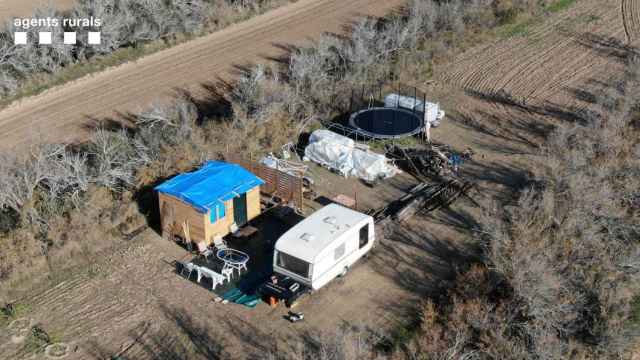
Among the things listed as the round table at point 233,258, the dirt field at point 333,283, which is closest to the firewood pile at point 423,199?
the dirt field at point 333,283

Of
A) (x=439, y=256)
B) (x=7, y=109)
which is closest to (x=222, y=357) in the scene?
(x=439, y=256)

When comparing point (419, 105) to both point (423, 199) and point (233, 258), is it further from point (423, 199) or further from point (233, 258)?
point (233, 258)

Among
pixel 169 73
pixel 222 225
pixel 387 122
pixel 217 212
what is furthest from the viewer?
pixel 169 73

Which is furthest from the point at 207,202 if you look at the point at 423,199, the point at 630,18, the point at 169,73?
the point at 630,18

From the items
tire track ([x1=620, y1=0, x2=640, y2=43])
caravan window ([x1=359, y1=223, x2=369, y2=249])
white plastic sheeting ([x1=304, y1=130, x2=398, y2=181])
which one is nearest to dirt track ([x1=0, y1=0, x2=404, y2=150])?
white plastic sheeting ([x1=304, y1=130, x2=398, y2=181])

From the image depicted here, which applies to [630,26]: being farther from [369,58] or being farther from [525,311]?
[525,311]

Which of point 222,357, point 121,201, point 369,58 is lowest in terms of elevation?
point 222,357

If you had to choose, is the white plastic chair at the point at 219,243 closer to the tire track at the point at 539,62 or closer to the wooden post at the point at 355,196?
the wooden post at the point at 355,196
